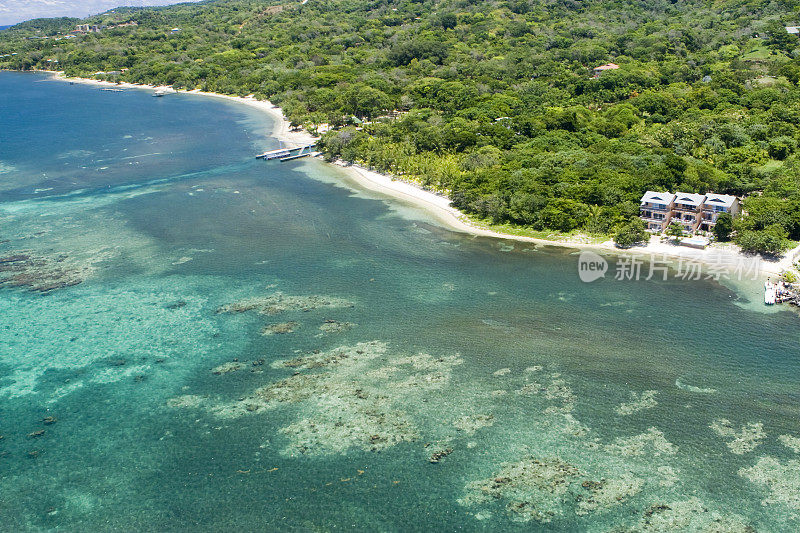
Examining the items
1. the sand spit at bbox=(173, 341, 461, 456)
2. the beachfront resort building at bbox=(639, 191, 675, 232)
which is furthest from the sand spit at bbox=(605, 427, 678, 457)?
the beachfront resort building at bbox=(639, 191, 675, 232)

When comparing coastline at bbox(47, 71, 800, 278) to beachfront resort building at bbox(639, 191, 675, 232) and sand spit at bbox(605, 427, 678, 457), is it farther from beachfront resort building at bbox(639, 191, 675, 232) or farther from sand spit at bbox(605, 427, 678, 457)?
sand spit at bbox(605, 427, 678, 457)

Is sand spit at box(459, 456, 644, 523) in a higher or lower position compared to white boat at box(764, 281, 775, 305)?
lower

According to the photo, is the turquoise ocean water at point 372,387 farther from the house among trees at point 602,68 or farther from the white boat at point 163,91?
the white boat at point 163,91

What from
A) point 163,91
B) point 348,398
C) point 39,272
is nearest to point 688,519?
point 348,398

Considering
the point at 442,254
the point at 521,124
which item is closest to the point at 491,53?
the point at 521,124

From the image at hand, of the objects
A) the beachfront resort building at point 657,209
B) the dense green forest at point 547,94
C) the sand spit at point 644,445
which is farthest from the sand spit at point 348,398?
the beachfront resort building at point 657,209

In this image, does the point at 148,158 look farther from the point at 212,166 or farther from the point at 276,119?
the point at 276,119
